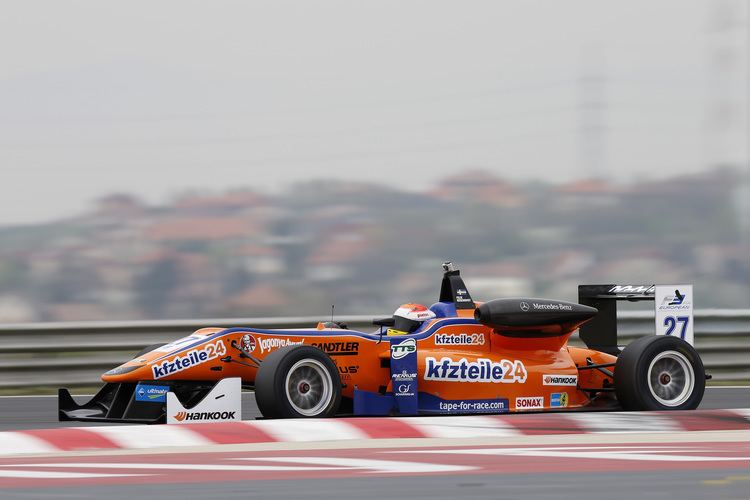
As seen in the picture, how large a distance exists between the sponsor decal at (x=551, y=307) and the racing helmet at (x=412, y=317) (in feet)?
2.47

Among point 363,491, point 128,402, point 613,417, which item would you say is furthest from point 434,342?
point 363,491

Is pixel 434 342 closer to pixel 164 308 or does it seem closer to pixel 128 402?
pixel 128 402

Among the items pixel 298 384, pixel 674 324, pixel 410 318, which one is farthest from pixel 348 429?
pixel 674 324

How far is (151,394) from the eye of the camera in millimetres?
8336

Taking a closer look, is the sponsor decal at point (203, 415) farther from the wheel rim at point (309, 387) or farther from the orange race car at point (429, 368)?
the wheel rim at point (309, 387)


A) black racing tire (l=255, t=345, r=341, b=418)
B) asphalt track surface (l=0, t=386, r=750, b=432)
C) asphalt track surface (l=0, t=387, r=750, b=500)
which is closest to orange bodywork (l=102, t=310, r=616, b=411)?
black racing tire (l=255, t=345, r=341, b=418)

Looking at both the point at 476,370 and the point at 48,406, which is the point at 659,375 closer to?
the point at 476,370

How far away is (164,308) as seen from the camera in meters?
14.7

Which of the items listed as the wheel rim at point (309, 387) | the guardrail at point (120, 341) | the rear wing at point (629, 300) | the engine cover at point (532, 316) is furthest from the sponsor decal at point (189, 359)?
the guardrail at point (120, 341)

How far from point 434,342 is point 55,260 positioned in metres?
7.16

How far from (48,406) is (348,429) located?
13.4ft

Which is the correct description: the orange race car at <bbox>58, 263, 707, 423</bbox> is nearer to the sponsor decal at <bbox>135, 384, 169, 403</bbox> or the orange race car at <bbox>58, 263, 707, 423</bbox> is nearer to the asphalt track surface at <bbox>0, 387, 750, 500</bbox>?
the sponsor decal at <bbox>135, 384, 169, 403</bbox>

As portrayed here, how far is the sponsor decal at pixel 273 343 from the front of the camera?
342 inches

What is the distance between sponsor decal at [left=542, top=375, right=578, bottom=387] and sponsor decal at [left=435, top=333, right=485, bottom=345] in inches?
20.9
